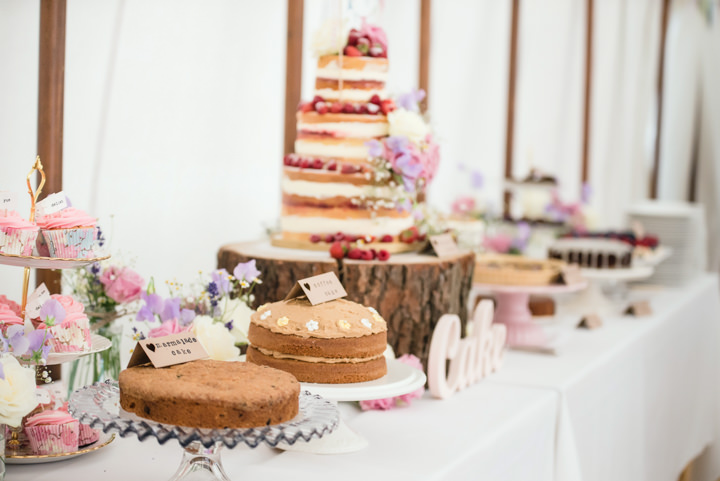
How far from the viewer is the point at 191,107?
8.41 feet

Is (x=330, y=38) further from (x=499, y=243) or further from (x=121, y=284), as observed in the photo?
(x=499, y=243)

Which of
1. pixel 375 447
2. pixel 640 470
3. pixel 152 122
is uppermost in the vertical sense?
pixel 152 122

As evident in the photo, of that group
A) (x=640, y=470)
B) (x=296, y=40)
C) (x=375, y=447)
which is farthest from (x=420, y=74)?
(x=375, y=447)

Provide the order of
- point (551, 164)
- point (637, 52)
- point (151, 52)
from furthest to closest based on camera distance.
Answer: point (637, 52), point (551, 164), point (151, 52)

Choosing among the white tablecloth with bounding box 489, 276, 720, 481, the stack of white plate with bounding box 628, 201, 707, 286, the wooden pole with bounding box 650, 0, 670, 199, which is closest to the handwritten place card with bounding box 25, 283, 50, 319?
the white tablecloth with bounding box 489, 276, 720, 481

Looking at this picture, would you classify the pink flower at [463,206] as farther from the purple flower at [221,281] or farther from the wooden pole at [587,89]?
the purple flower at [221,281]

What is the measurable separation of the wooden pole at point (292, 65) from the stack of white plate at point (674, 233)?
210 centimetres

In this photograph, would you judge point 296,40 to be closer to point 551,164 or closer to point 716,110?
point 551,164

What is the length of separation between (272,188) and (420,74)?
1091mm

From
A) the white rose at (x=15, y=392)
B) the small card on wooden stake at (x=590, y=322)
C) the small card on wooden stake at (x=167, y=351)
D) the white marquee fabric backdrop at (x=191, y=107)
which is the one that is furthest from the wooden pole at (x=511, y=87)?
the white rose at (x=15, y=392)

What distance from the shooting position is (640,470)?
2.67 metres

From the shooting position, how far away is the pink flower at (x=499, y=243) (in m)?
3.67

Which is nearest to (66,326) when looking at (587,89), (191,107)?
(191,107)

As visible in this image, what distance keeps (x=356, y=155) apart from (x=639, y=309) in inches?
63.4
